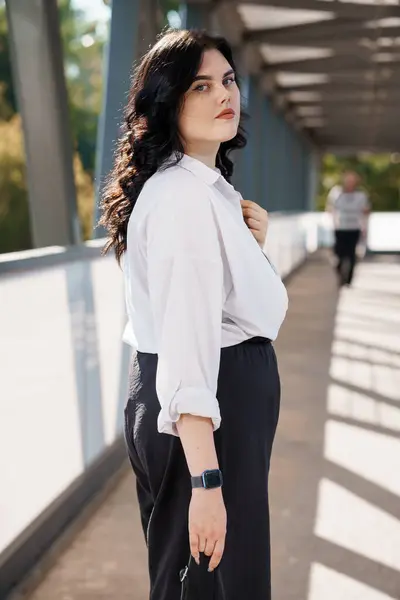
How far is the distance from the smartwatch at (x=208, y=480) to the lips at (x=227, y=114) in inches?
25.1

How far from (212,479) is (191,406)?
14cm

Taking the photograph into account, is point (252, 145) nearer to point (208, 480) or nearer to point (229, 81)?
point (229, 81)

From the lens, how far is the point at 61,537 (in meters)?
4.07

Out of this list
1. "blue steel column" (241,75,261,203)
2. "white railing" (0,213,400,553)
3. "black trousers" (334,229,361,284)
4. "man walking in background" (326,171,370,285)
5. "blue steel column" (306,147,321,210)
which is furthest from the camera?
"blue steel column" (306,147,321,210)

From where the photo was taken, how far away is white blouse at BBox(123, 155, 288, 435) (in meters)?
1.71

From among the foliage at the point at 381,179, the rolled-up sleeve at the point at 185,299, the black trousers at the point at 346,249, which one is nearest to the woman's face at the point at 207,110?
the rolled-up sleeve at the point at 185,299

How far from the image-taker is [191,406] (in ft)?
5.56

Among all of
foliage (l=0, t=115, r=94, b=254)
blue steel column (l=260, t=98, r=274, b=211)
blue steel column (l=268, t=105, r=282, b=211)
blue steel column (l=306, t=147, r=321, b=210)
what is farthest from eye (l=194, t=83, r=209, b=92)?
blue steel column (l=306, t=147, r=321, b=210)

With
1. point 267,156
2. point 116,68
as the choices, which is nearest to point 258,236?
point 116,68

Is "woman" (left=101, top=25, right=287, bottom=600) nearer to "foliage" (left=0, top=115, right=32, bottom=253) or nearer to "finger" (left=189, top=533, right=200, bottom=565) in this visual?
"finger" (left=189, top=533, right=200, bottom=565)

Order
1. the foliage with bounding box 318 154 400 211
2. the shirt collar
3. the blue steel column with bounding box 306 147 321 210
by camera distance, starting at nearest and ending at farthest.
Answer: the shirt collar → the blue steel column with bounding box 306 147 321 210 → the foliage with bounding box 318 154 400 211

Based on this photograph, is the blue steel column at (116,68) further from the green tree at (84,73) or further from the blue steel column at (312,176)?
the blue steel column at (312,176)

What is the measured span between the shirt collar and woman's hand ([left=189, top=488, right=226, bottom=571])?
1.77 feet

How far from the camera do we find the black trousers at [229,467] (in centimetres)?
190
